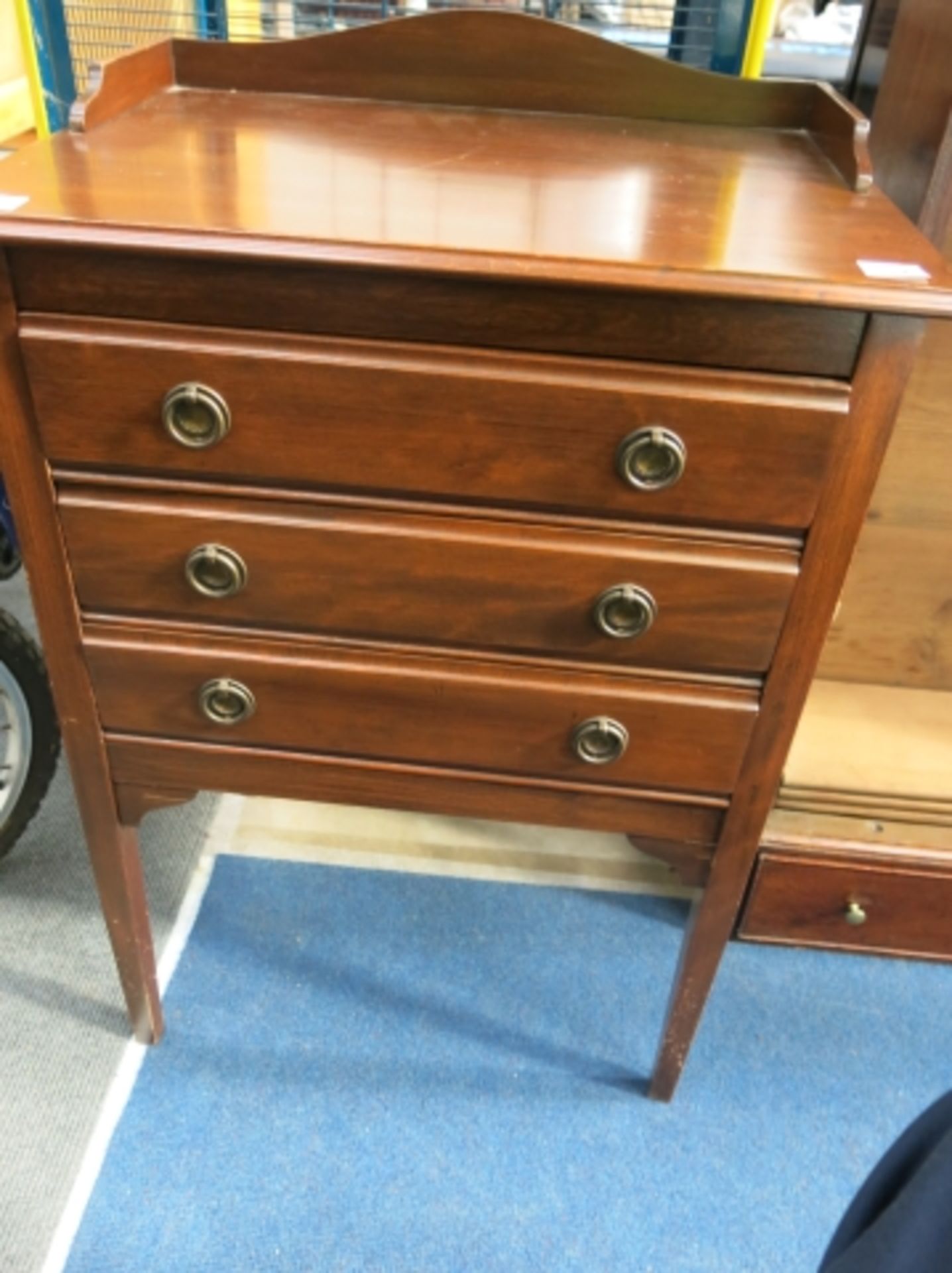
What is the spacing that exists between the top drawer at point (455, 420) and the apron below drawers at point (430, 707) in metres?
0.16

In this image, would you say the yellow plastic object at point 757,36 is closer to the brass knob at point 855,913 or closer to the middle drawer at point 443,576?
the middle drawer at point 443,576

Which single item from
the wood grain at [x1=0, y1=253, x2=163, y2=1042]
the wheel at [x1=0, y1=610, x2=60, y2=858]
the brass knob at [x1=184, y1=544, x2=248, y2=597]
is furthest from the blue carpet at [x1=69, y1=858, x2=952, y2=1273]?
the brass knob at [x1=184, y1=544, x2=248, y2=597]

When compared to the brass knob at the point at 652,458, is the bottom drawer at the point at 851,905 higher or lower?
lower

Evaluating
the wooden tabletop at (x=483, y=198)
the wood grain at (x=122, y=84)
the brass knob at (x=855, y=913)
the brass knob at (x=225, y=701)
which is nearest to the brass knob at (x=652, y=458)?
the wooden tabletop at (x=483, y=198)

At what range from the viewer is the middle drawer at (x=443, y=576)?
2.56 feet

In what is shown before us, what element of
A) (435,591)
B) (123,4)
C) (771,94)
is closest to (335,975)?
(435,591)

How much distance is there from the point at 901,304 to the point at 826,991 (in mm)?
985

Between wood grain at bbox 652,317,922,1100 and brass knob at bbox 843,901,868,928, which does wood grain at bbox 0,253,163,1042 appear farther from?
brass knob at bbox 843,901,868,928

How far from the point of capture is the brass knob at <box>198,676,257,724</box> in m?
0.89

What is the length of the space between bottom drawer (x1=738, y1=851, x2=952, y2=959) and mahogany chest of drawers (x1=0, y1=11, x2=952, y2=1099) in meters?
0.32

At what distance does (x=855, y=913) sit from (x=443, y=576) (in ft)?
2.65

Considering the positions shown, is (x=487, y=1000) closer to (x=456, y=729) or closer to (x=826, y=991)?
(x=826, y=991)

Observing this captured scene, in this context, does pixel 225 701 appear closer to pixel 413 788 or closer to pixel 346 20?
pixel 413 788

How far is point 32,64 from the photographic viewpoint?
1314 millimetres
